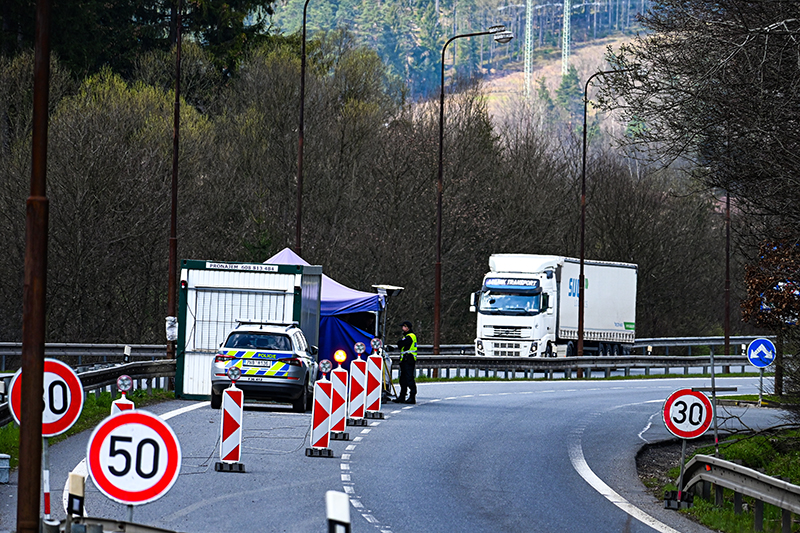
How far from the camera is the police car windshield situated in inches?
897

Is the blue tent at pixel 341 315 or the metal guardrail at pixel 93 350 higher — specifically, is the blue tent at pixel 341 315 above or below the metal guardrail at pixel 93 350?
above

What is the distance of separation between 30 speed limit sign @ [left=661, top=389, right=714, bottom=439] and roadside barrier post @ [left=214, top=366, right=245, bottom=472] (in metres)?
4.88

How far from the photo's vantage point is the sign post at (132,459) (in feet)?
29.9

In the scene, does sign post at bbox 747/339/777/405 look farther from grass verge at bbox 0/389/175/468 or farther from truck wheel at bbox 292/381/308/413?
grass verge at bbox 0/389/175/468

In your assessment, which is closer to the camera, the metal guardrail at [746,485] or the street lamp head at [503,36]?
the metal guardrail at [746,485]

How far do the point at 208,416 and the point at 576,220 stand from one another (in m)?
42.4

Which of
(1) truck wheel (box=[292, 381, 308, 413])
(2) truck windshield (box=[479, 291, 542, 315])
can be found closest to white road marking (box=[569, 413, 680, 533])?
(1) truck wheel (box=[292, 381, 308, 413])

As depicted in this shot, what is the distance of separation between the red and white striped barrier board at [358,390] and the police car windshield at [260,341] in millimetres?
1652

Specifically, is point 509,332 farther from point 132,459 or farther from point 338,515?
point 338,515

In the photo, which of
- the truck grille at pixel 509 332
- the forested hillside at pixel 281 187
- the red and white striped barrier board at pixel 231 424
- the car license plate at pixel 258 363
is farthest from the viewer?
the truck grille at pixel 509 332

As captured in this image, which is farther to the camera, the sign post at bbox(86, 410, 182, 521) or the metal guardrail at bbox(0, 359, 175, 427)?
the metal guardrail at bbox(0, 359, 175, 427)

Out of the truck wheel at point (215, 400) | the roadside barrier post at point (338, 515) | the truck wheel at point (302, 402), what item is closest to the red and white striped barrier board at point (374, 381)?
the truck wheel at point (302, 402)

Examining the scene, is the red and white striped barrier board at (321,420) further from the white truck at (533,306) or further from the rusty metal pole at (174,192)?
the white truck at (533,306)

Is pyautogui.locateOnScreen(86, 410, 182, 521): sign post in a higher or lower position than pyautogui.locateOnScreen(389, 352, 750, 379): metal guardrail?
higher
